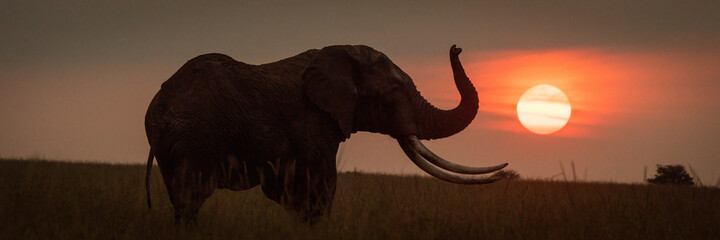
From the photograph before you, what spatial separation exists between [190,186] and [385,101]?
2.27 meters

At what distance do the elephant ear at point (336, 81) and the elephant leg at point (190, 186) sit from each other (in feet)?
4.28

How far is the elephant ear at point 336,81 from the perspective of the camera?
7625 mm

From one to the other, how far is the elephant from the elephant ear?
0.4 inches

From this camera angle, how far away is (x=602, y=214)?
8711 millimetres

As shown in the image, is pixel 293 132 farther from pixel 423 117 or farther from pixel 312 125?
pixel 423 117

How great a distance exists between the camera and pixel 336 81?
778cm

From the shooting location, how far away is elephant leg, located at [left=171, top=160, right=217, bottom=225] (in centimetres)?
689

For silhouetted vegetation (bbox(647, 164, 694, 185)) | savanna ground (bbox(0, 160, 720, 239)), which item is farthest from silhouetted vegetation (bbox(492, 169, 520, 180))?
silhouetted vegetation (bbox(647, 164, 694, 185))

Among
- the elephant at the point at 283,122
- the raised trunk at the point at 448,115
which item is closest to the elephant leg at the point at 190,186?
the elephant at the point at 283,122

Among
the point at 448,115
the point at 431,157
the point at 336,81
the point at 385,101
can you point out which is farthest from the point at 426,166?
the point at 336,81

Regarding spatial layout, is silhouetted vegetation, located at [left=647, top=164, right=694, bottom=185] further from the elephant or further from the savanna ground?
the elephant

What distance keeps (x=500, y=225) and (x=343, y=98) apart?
199cm

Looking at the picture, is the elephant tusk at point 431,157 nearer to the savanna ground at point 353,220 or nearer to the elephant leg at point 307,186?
the savanna ground at point 353,220

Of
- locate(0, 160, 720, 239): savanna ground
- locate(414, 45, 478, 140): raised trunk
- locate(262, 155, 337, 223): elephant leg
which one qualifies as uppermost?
locate(414, 45, 478, 140): raised trunk
